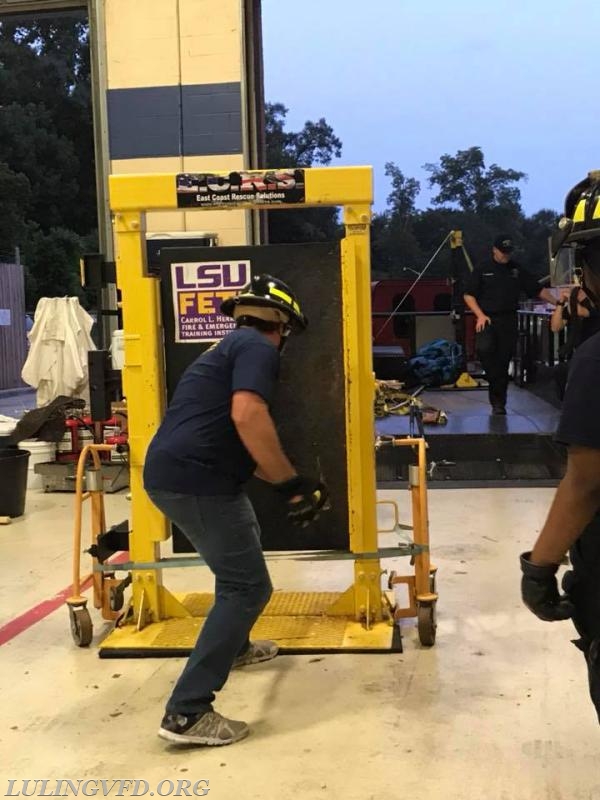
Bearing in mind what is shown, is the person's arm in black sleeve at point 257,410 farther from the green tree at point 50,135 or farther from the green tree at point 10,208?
the green tree at point 50,135

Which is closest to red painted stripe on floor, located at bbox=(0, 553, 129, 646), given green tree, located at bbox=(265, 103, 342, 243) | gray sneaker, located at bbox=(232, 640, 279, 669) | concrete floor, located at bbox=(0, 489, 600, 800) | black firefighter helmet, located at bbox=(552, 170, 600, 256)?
concrete floor, located at bbox=(0, 489, 600, 800)

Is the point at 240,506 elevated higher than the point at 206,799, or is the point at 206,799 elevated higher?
the point at 240,506

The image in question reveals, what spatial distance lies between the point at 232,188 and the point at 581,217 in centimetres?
236

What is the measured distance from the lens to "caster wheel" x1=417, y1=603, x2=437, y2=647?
407 centimetres

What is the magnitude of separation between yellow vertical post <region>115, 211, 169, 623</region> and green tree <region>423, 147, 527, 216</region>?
33379mm

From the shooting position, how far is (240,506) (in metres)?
3.29

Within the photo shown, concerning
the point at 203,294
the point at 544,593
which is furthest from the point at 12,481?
the point at 544,593

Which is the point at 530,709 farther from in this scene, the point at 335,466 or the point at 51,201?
the point at 51,201

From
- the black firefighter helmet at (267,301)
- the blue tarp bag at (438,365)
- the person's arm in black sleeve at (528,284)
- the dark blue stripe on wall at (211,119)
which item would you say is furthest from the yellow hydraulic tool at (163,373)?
the blue tarp bag at (438,365)

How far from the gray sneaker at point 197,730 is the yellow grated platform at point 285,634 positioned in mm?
892

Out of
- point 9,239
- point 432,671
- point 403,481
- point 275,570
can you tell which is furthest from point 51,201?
point 432,671

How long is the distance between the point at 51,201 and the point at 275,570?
1021 inches

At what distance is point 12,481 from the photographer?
6.98 m

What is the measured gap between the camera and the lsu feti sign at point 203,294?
13.9 feet
